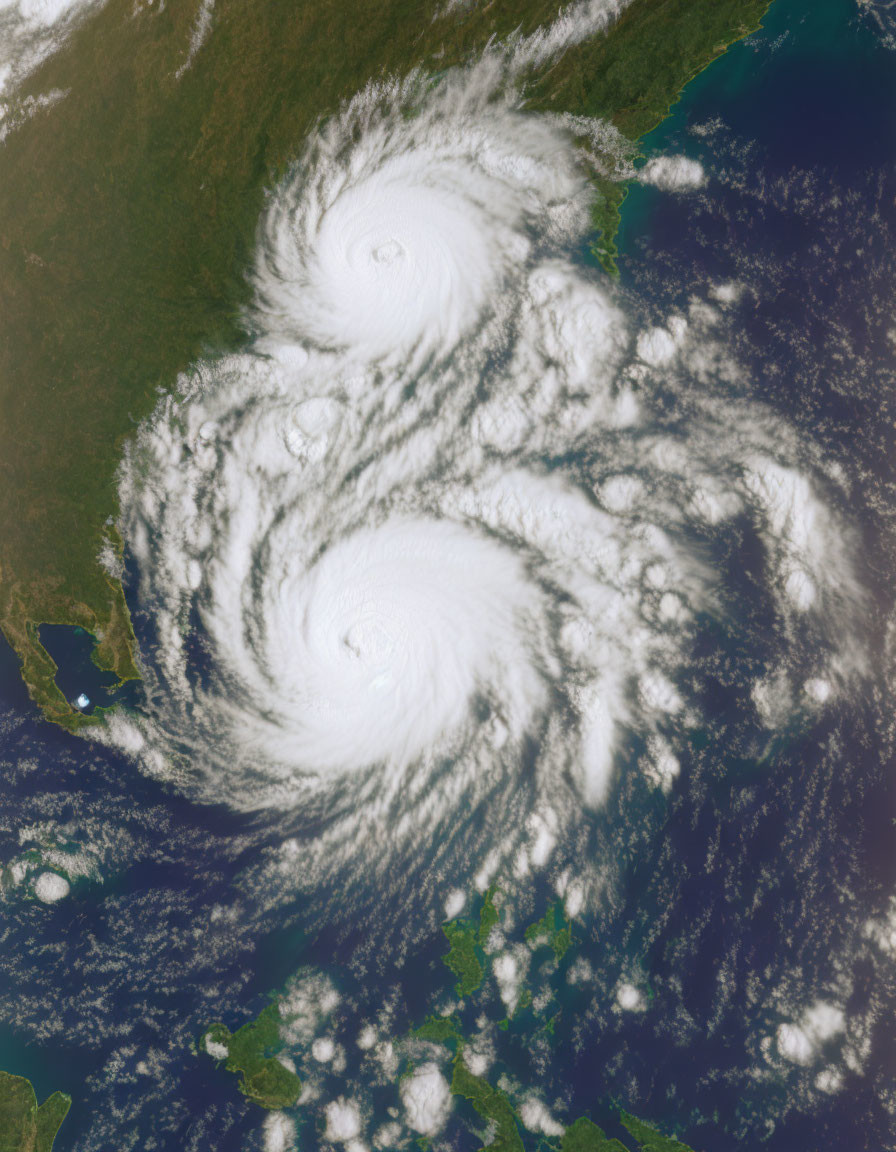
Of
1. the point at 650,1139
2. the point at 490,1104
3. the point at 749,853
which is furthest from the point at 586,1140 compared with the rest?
the point at 749,853

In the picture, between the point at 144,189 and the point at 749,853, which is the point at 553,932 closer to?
the point at 749,853

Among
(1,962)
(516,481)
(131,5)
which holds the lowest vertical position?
(1,962)

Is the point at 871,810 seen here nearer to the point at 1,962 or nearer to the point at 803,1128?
the point at 803,1128

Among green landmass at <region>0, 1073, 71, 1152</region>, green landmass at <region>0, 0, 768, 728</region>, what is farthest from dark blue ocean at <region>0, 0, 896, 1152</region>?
green landmass at <region>0, 0, 768, 728</region>

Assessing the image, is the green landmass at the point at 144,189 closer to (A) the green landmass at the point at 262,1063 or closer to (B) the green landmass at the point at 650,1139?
(A) the green landmass at the point at 262,1063

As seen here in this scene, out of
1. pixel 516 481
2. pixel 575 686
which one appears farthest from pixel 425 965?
pixel 516 481
